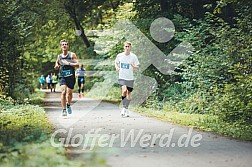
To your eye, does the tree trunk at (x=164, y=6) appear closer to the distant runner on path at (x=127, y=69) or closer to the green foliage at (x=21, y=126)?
the distant runner on path at (x=127, y=69)

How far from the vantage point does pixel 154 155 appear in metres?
7.13

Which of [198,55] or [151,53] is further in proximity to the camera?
[151,53]

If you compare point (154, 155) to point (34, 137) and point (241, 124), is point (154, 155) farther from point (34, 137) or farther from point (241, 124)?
point (241, 124)

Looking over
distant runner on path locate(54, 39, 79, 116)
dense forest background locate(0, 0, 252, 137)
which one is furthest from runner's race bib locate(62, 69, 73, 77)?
dense forest background locate(0, 0, 252, 137)

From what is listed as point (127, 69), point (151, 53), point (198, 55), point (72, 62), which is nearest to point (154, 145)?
point (72, 62)

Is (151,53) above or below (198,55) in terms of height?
above

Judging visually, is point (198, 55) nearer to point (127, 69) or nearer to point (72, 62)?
point (127, 69)

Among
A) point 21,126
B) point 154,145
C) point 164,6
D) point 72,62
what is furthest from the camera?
point 164,6

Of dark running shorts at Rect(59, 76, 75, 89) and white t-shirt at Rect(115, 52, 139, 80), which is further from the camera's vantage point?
white t-shirt at Rect(115, 52, 139, 80)

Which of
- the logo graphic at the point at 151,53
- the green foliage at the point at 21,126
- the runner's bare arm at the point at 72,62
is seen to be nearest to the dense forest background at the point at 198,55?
the logo graphic at the point at 151,53

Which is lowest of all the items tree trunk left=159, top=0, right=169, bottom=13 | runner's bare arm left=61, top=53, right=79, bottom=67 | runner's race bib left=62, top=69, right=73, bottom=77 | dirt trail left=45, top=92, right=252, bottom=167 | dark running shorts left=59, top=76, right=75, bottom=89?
dirt trail left=45, top=92, right=252, bottom=167

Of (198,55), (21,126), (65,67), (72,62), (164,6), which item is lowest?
(21,126)

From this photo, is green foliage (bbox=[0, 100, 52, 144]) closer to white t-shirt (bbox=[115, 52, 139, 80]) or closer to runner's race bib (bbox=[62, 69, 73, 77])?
runner's race bib (bbox=[62, 69, 73, 77])

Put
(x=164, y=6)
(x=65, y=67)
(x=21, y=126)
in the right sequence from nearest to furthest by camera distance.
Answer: (x=21, y=126) < (x=65, y=67) < (x=164, y=6)
